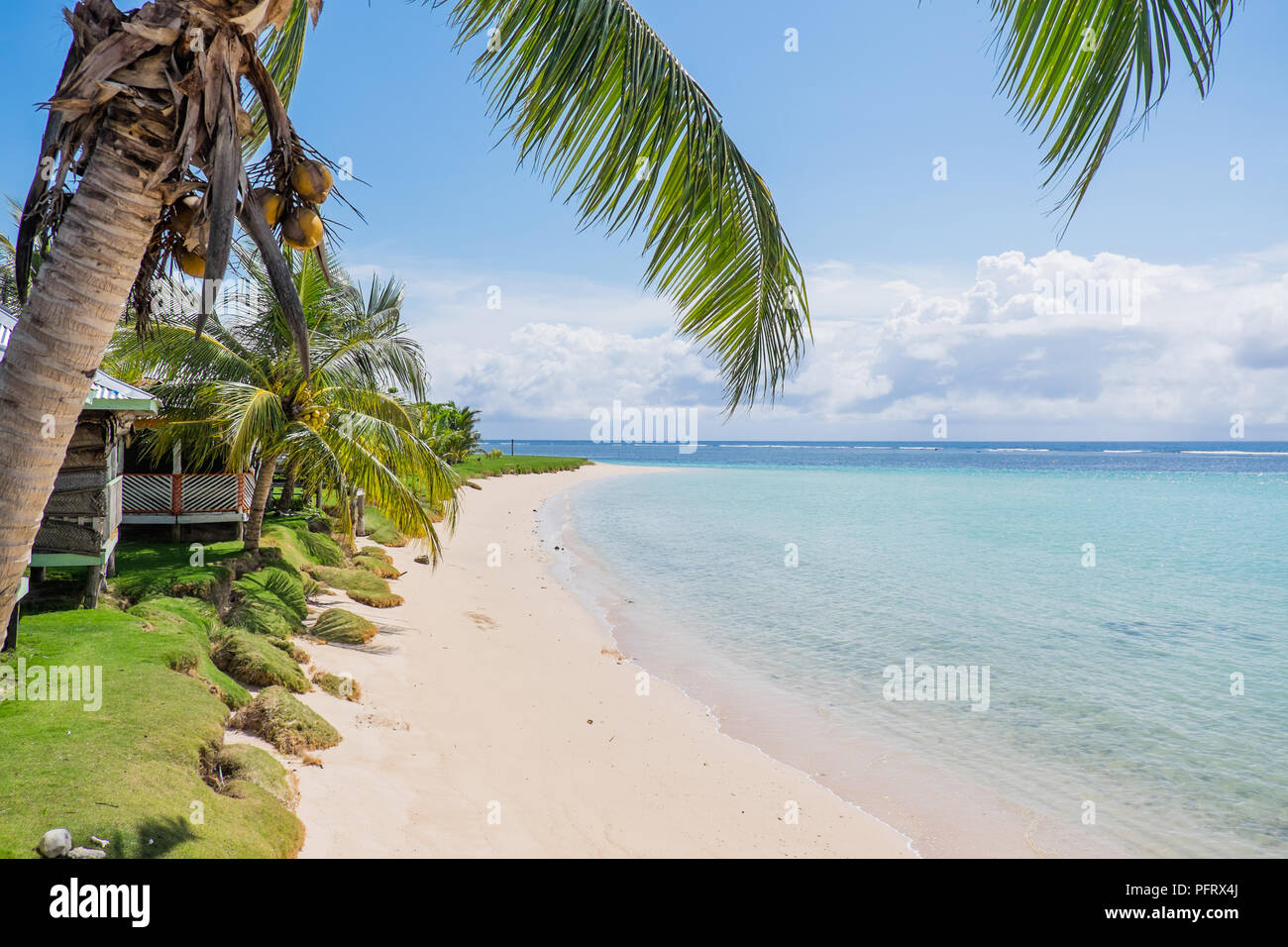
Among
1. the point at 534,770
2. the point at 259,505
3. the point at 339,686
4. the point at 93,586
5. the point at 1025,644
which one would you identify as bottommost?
the point at 1025,644

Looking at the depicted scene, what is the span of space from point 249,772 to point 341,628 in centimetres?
495

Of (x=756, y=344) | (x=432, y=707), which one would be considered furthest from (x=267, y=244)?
(x=432, y=707)

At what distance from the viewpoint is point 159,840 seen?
3.79m

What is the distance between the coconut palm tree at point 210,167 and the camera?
2369 millimetres

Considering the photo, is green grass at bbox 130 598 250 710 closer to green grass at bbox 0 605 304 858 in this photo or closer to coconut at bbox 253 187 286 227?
green grass at bbox 0 605 304 858

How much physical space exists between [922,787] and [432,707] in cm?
507

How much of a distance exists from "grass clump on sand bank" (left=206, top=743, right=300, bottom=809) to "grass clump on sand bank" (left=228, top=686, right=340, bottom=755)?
0.63 meters

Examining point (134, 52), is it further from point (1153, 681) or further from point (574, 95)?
point (1153, 681)

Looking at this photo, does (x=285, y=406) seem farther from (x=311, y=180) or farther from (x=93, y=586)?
(x=311, y=180)

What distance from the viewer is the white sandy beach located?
18.0 ft

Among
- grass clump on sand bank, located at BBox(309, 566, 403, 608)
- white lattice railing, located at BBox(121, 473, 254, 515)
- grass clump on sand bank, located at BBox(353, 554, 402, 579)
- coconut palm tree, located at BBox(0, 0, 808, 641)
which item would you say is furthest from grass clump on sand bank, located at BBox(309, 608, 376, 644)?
coconut palm tree, located at BBox(0, 0, 808, 641)

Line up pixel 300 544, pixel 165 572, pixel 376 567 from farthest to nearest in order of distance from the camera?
1. pixel 376 567
2. pixel 300 544
3. pixel 165 572

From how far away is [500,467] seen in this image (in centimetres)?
5575

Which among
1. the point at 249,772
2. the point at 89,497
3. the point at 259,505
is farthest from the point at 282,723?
the point at 259,505
